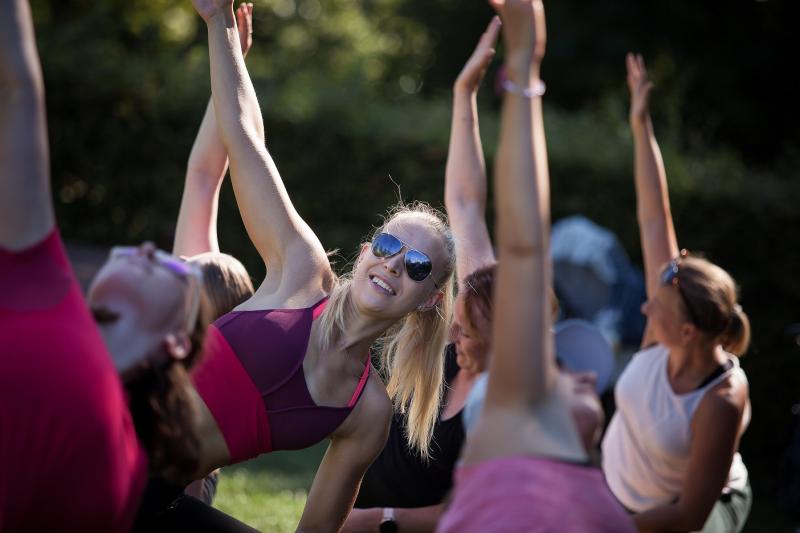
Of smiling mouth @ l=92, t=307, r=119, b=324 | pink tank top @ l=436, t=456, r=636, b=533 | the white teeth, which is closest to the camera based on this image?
pink tank top @ l=436, t=456, r=636, b=533

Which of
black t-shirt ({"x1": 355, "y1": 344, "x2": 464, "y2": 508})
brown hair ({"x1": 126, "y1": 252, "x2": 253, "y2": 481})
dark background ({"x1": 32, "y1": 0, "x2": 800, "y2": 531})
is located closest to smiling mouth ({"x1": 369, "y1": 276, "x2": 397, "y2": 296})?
black t-shirt ({"x1": 355, "y1": 344, "x2": 464, "y2": 508})

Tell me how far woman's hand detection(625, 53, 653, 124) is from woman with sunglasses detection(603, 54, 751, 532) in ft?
2.51

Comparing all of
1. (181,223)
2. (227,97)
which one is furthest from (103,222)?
(227,97)

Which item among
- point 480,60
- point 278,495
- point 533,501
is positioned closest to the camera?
point 533,501

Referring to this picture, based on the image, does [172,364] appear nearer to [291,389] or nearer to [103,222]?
[291,389]

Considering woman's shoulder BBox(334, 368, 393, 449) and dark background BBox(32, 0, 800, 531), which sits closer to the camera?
woman's shoulder BBox(334, 368, 393, 449)

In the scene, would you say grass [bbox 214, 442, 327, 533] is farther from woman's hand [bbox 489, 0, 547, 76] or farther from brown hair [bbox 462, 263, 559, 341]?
woman's hand [bbox 489, 0, 547, 76]

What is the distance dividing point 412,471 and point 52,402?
1783 mm

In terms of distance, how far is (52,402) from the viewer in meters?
1.96

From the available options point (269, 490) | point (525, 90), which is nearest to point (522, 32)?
point (525, 90)

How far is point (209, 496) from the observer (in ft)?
13.0

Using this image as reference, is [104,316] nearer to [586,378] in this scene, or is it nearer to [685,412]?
[586,378]

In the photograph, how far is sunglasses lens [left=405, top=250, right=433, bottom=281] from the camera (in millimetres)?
3336

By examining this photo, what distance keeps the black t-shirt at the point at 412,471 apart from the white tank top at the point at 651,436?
72 cm
